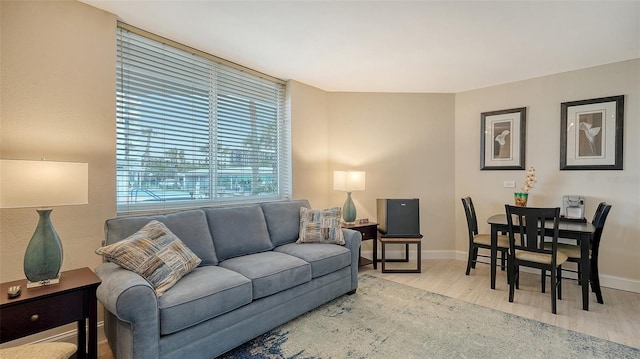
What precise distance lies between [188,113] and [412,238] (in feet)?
9.53

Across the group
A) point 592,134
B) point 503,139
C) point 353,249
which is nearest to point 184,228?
point 353,249

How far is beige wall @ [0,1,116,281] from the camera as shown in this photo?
1.90 m

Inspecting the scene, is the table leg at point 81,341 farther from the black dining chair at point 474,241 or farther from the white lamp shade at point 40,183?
the black dining chair at point 474,241

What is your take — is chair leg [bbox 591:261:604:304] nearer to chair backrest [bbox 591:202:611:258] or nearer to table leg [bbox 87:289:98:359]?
chair backrest [bbox 591:202:611:258]

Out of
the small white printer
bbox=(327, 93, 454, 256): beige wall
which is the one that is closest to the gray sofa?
bbox=(327, 93, 454, 256): beige wall

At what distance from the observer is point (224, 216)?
2742 mm

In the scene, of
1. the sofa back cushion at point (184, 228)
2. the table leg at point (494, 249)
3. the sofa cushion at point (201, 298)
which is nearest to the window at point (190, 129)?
the sofa back cushion at point (184, 228)

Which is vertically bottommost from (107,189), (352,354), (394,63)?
(352,354)

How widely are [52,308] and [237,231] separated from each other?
135cm

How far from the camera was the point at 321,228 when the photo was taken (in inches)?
123

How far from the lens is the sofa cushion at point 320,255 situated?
8.62 ft

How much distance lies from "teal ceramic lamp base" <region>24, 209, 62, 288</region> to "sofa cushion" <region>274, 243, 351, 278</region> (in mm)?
1641

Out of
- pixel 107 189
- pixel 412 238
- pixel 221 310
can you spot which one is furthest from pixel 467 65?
pixel 107 189

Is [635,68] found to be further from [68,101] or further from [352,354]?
[68,101]
